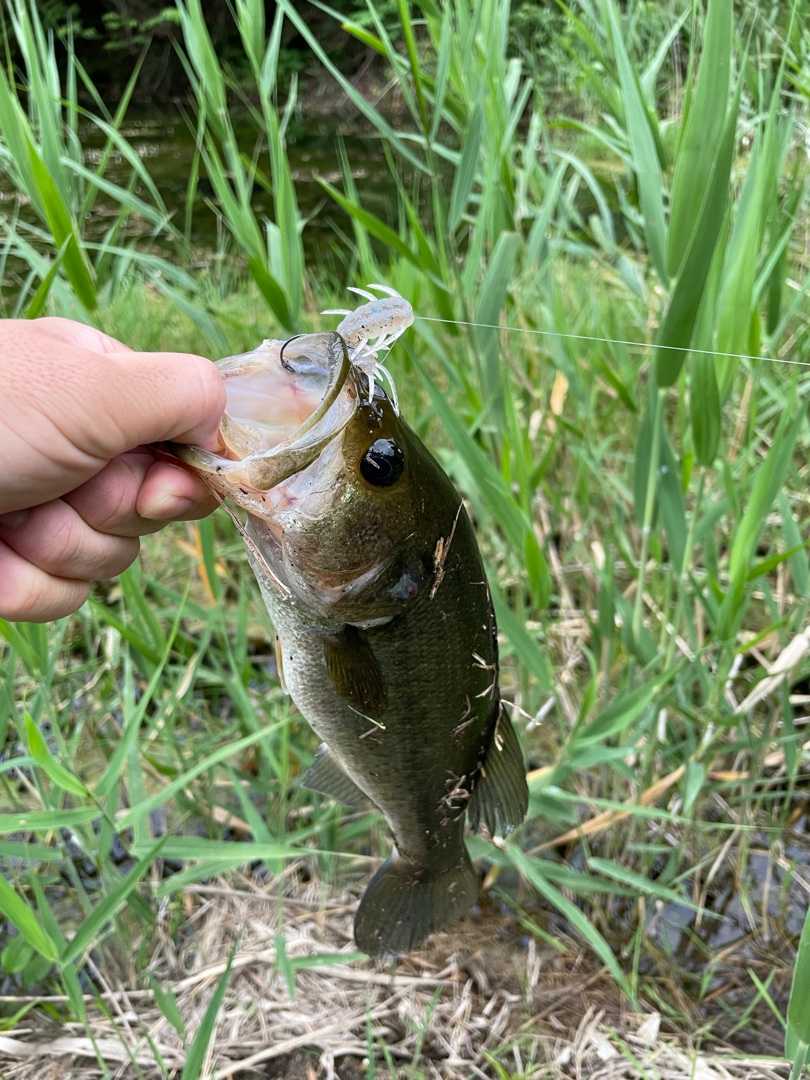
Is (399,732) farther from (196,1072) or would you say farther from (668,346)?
(668,346)

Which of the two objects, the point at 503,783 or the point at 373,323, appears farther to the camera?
the point at 503,783

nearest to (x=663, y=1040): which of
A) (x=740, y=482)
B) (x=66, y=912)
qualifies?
(x=740, y=482)

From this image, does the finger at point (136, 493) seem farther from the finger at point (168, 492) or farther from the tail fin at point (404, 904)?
the tail fin at point (404, 904)

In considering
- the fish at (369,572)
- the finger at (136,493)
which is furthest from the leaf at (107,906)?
the finger at (136,493)

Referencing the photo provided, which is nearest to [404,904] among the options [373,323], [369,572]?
[369,572]

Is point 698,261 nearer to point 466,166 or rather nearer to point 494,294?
point 494,294

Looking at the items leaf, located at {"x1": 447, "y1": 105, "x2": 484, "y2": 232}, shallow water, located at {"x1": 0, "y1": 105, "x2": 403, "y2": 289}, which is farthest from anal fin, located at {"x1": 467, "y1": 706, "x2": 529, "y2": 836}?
shallow water, located at {"x1": 0, "y1": 105, "x2": 403, "y2": 289}
